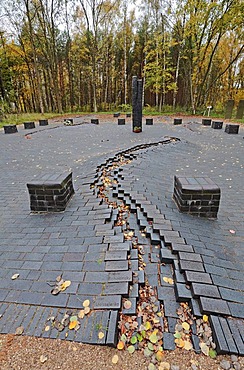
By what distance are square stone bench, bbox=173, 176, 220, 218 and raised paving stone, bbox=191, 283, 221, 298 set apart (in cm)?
134

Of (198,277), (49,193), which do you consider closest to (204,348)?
(198,277)

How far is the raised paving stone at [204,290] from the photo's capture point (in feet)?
5.57

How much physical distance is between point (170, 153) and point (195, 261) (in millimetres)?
4808

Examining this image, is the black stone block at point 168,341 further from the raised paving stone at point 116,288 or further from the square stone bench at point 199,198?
the square stone bench at point 199,198

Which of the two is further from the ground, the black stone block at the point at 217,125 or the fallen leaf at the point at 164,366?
the black stone block at the point at 217,125

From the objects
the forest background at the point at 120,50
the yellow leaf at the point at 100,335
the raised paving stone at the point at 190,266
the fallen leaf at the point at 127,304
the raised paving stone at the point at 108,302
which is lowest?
the yellow leaf at the point at 100,335

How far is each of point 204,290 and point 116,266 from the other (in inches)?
30.9

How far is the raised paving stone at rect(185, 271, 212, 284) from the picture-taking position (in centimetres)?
182

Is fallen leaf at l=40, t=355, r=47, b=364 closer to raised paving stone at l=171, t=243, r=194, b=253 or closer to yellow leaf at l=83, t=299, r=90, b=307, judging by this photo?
yellow leaf at l=83, t=299, r=90, b=307

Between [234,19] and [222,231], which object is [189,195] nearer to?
[222,231]

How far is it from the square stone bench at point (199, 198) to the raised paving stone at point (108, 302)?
1.71m

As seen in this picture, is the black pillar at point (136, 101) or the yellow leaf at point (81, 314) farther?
the black pillar at point (136, 101)

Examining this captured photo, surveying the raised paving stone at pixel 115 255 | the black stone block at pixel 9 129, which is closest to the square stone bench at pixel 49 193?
the raised paving stone at pixel 115 255

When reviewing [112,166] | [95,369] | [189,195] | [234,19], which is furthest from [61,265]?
[234,19]
